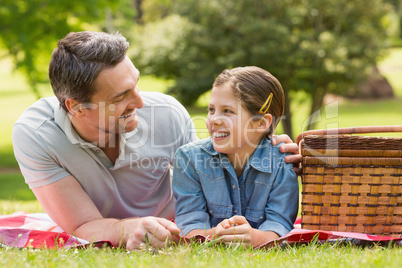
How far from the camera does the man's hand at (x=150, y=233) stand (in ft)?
10.3

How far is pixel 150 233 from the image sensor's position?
318cm

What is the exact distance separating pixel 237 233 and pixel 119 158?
1102 mm

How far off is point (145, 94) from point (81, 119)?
728mm

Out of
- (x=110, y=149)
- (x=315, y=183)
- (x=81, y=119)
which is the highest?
(x=81, y=119)

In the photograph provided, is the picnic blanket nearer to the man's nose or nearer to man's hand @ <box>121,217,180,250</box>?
man's hand @ <box>121,217,180,250</box>

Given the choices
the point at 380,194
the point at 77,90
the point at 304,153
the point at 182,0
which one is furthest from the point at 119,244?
the point at 182,0

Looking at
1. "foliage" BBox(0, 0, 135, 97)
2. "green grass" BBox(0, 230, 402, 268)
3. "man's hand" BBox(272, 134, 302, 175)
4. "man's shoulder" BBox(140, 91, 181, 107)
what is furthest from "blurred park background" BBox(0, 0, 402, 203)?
"green grass" BBox(0, 230, 402, 268)

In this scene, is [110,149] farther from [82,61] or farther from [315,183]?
[315,183]

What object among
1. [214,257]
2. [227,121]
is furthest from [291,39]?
[214,257]

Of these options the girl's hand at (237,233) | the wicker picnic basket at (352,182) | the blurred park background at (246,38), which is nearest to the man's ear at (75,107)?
the girl's hand at (237,233)

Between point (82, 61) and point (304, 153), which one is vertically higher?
point (82, 61)

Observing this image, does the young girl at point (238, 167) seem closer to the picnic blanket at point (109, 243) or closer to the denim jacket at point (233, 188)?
the denim jacket at point (233, 188)

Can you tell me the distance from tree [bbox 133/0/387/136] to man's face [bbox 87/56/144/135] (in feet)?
28.9

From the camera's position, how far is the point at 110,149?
3.85 metres
